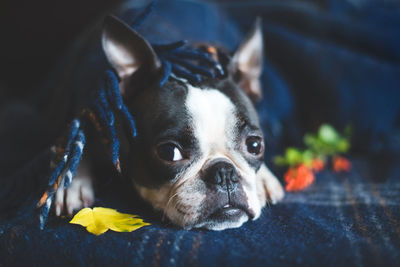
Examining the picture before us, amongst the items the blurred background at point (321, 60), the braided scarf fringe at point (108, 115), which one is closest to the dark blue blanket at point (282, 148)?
the blurred background at point (321, 60)

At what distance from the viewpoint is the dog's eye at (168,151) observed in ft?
3.56

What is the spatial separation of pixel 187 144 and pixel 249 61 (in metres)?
0.49

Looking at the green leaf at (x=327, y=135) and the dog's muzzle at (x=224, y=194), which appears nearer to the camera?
the dog's muzzle at (x=224, y=194)

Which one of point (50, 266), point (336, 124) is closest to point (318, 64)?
point (336, 124)

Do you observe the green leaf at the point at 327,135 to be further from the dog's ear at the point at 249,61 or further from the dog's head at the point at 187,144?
the dog's head at the point at 187,144

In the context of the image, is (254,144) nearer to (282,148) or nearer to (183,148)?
(183,148)

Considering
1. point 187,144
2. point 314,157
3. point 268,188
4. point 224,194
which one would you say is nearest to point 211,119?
point 187,144

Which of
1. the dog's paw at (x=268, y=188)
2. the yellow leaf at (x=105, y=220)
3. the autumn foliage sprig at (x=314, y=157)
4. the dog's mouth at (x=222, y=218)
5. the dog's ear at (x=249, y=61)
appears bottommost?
the autumn foliage sprig at (x=314, y=157)

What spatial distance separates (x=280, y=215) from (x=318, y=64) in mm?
1100

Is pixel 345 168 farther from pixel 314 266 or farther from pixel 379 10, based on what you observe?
pixel 379 10

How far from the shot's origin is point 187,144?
109 cm

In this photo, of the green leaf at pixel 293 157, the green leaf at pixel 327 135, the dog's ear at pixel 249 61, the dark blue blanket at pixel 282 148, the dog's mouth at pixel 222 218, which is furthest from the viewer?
the green leaf at pixel 327 135

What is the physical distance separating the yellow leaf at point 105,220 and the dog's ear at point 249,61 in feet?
2.04

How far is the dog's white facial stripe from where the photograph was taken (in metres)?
1.10
